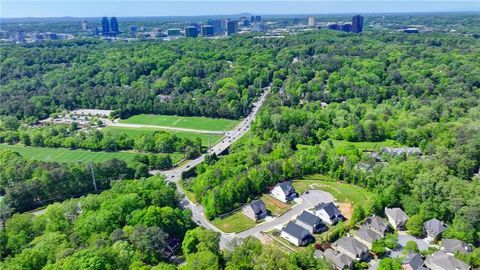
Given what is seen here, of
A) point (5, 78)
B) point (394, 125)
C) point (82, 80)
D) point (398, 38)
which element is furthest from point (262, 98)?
point (398, 38)

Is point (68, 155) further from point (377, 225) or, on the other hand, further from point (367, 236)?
point (377, 225)

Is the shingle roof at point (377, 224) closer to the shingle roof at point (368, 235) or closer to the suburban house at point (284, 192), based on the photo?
the shingle roof at point (368, 235)

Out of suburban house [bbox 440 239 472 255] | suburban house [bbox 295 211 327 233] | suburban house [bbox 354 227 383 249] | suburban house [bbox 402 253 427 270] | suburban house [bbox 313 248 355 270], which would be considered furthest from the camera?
suburban house [bbox 295 211 327 233]

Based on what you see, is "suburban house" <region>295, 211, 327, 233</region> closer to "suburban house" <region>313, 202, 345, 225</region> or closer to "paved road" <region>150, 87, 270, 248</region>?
"suburban house" <region>313, 202, 345, 225</region>

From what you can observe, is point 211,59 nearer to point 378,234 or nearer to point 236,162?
point 236,162

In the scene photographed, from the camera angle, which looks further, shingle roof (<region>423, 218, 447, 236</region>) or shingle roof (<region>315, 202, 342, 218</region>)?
shingle roof (<region>315, 202, 342, 218</region>)

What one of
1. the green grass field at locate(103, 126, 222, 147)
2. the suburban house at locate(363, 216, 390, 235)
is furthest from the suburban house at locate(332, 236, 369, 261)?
the green grass field at locate(103, 126, 222, 147)

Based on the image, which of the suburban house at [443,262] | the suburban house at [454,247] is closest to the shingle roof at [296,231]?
the suburban house at [443,262]

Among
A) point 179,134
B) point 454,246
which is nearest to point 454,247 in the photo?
point 454,246
